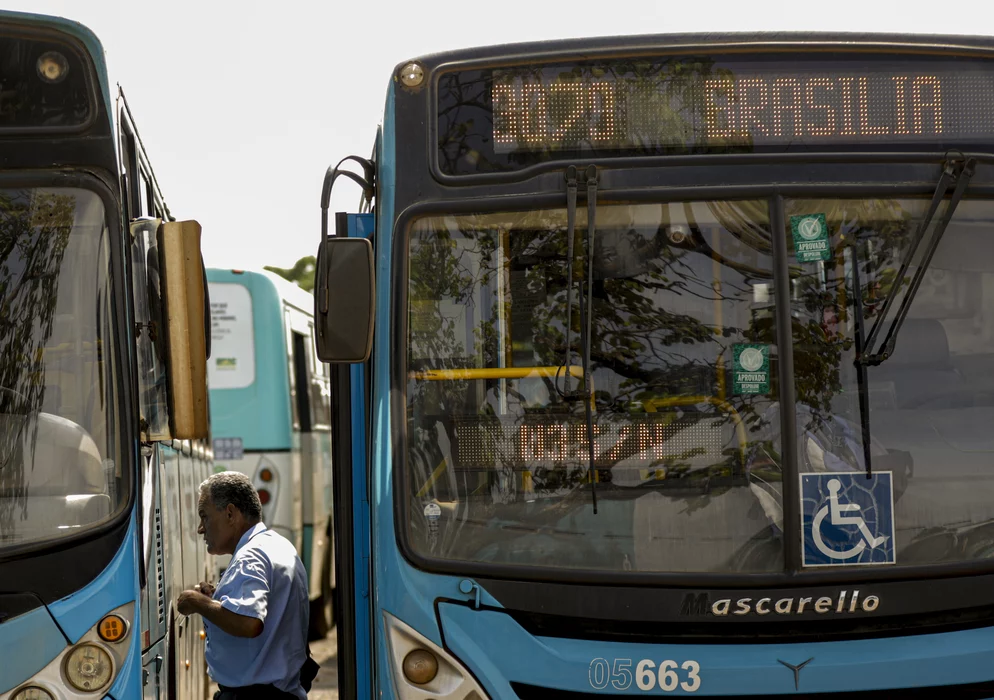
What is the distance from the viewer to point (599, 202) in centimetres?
397

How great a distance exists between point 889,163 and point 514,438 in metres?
1.54

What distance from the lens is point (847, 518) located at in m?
3.82

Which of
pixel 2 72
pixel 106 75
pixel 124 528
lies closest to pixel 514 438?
pixel 124 528

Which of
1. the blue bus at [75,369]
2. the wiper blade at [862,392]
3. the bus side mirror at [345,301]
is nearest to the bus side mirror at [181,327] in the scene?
the blue bus at [75,369]

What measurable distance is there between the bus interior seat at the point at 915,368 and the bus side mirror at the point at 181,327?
7.34ft

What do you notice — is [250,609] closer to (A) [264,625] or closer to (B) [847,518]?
(A) [264,625]

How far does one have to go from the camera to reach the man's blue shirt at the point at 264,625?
4.48 meters

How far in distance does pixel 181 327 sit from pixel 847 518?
89.5 inches

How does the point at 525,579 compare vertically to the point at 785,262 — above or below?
below

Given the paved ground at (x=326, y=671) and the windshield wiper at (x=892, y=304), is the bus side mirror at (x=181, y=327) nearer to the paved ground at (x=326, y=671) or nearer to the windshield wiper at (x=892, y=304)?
the windshield wiper at (x=892, y=304)

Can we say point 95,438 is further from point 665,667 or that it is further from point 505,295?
point 665,667

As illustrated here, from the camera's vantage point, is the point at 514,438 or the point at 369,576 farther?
the point at 369,576

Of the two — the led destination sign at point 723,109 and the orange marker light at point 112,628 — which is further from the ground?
the led destination sign at point 723,109

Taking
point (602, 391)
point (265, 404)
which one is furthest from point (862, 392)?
point (265, 404)
